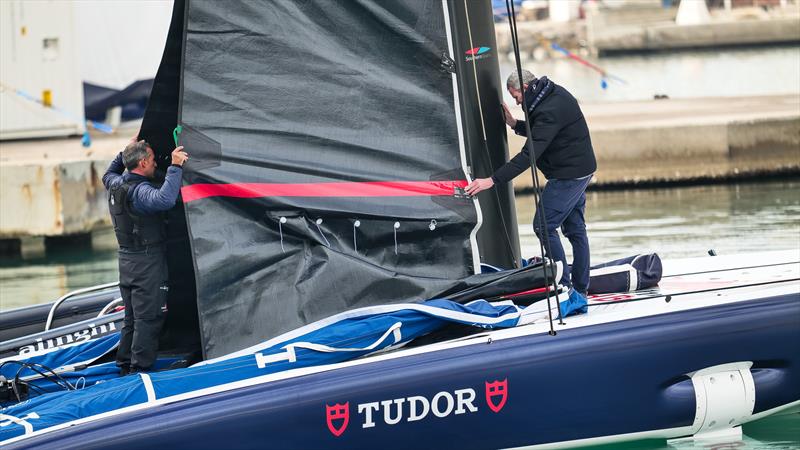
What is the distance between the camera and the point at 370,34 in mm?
6680

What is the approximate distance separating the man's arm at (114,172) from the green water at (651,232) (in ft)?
20.1

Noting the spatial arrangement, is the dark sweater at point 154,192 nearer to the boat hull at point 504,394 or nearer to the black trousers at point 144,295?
the black trousers at point 144,295

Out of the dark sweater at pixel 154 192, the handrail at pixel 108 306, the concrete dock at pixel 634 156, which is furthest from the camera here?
the concrete dock at pixel 634 156

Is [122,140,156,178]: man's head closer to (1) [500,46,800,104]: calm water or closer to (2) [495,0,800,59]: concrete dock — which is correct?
(1) [500,46,800,104]: calm water

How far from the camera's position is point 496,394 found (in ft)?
19.5

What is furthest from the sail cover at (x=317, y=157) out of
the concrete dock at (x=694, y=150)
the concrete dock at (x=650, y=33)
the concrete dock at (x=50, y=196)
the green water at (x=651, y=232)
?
the concrete dock at (x=650, y=33)

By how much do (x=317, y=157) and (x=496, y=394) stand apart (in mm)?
1735

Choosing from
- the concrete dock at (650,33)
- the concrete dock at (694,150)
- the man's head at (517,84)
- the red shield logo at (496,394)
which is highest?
the concrete dock at (650,33)

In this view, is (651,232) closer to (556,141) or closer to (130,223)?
(556,141)

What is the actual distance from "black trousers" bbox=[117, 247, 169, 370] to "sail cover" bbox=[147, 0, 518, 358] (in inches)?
12.4

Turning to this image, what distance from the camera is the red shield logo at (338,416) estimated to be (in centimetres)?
584

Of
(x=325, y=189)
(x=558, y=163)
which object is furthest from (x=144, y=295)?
(x=558, y=163)

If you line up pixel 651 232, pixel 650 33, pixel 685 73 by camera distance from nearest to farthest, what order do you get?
pixel 651 232 → pixel 685 73 → pixel 650 33

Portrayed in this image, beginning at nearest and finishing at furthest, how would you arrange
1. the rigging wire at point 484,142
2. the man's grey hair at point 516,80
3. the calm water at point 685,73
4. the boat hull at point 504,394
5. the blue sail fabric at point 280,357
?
the boat hull at point 504,394
the blue sail fabric at point 280,357
the man's grey hair at point 516,80
the rigging wire at point 484,142
the calm water at point 685,73
